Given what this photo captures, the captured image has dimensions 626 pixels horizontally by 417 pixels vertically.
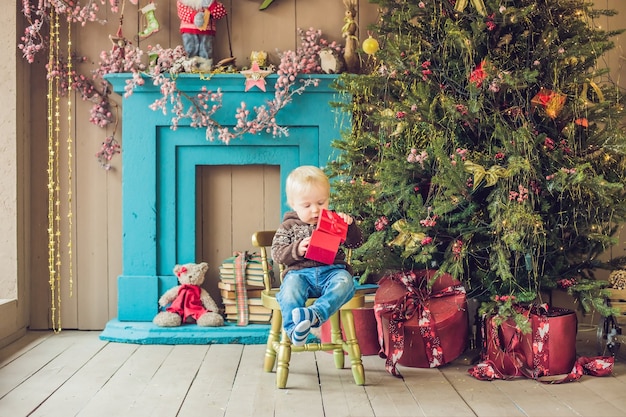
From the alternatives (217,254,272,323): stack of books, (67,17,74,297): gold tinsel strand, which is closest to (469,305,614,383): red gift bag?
(217,254,272,323): stack of books

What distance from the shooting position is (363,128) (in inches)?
140

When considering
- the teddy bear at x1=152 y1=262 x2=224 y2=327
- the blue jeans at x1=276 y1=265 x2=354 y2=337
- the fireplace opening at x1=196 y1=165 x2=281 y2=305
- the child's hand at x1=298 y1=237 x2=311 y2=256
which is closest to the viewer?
the blue jeans at x1=276 y1=265 x2=354 y2=337

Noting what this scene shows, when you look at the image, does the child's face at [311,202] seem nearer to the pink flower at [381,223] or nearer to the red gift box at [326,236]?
the red gift box at [326,236]

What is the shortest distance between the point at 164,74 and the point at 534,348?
2.11 metres

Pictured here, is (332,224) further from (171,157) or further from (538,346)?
(171,157)

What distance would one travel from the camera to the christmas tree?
271 centimetres

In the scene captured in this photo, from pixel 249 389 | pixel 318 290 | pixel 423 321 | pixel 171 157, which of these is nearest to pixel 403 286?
pixel 423 321

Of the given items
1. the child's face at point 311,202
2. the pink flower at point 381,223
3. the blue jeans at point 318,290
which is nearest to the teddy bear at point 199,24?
the child's face at point 311,202

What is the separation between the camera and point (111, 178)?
12.1 ft

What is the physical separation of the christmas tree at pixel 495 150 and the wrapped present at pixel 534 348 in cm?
11

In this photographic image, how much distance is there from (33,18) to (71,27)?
7.7 inches

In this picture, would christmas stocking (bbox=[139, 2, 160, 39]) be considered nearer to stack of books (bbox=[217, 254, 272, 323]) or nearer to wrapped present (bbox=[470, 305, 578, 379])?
stack of books (bbox=[217, 254, 272, 323])

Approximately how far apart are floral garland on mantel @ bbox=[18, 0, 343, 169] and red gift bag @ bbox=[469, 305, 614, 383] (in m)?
1.47

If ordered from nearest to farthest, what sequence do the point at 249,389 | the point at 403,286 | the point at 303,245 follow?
the point at 249,389 < the point at 303,245 < the point at 403,286
